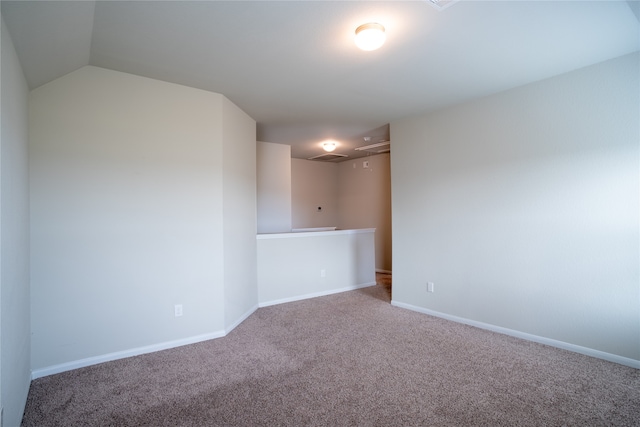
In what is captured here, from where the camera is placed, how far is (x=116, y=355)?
2746mm

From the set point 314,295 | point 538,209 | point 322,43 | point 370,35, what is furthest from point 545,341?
point 322,43

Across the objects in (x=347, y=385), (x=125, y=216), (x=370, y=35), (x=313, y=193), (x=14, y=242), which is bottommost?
(x=347, y=385)

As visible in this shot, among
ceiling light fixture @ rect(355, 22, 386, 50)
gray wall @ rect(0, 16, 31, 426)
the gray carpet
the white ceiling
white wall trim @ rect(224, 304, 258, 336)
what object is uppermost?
the white ceiling

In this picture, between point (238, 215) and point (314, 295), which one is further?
point (314, 295)

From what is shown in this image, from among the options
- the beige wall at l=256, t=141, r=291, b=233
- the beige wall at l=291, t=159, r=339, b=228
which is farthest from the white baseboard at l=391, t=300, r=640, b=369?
the beige wall at l=291, t=159, r=339, b=228

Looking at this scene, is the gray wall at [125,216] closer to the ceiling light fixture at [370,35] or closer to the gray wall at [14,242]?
the gray wall at [14,242]

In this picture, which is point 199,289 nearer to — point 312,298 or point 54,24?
point 312,298

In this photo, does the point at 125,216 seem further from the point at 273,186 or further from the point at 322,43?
the point at 273,186

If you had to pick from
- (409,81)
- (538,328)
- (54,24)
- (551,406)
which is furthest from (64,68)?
(538,328)

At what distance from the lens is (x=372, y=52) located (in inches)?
97.6

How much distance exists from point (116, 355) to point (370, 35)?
132 inches

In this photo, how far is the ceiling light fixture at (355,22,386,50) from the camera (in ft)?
6.83

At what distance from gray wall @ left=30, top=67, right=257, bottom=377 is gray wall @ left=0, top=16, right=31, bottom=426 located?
183 mm

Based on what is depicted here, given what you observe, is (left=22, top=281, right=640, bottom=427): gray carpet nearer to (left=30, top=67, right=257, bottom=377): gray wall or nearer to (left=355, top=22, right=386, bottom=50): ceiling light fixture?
(left=30, top=67, right=257, bottom=377): gray wall
